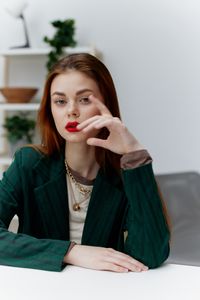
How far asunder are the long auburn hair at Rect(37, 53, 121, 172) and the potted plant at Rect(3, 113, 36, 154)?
1.41 metres

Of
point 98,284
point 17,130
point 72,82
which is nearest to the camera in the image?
point 98,284

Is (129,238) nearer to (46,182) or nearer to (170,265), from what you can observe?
Answer: (170,265)

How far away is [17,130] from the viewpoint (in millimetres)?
2516

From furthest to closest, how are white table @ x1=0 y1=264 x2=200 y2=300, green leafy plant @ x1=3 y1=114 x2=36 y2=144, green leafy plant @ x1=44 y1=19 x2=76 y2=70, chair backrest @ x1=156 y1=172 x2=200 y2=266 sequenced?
green leafy plant @ x1=3 y1=114 x2=36 y2=144
green leafy plant @ x1=44 y1=19 x2=76 y2=70
chair backrest @ x1=156 y1=172 x2=200 y2=266
white table @ x1=0 y1=264 x2=200 y2=300

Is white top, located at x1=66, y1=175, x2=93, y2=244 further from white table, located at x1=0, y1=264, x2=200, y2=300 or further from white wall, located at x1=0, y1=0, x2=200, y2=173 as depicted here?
white wall, located at x1=0, y1=0, x2=200, y2=173

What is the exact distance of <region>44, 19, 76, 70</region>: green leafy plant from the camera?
238 centimetres

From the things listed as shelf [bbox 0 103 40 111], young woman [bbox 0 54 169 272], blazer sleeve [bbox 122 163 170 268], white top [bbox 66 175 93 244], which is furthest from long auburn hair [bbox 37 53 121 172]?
shelf [bbox 0 103 40 111]

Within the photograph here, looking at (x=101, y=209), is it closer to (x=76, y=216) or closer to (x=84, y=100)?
(x=76, y=216)

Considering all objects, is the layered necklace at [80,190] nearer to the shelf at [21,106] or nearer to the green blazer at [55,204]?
the green blazer at [55,204]

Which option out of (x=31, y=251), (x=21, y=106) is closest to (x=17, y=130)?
(x=21, y=106)

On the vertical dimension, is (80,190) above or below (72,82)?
below

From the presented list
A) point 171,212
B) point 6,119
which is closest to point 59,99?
point 171,212

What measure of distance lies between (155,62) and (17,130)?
3.22 ft

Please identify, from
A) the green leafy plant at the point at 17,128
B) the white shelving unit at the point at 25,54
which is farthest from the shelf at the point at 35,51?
the green leafy plant at the point at 17,128
